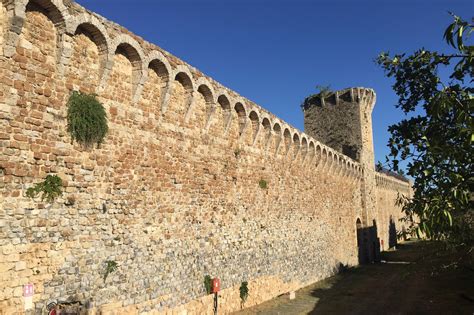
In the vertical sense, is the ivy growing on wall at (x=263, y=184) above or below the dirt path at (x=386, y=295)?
above

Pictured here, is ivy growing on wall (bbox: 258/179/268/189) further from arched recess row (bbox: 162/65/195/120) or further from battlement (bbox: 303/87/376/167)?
battlement (bbox: 303/87/376/167)

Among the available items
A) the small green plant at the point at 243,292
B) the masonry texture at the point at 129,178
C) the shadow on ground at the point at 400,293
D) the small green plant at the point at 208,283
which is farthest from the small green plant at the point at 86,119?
the shadow on ground at the point at 400,293

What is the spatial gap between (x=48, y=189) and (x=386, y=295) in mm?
13323

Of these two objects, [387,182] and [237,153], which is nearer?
[237,153]

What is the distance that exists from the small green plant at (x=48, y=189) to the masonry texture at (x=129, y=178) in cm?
11

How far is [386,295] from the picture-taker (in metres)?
15.2

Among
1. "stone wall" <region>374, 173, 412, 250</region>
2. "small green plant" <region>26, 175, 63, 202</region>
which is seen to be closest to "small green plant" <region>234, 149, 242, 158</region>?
"small green plant" <region>26, 175, 63, 202</region>

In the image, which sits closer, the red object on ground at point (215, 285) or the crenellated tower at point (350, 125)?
the red object on ground at point (215, 285)

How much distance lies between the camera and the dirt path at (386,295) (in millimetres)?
12414

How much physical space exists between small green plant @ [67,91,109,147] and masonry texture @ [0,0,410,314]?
15 cm

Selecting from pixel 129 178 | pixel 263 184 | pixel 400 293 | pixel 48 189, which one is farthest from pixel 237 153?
pixel 400 293

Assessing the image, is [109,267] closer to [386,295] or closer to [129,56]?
[129,56]

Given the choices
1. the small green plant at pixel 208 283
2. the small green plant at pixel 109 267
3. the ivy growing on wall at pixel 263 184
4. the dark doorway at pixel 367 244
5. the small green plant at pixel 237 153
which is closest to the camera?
the small green plant at pixel 109 267

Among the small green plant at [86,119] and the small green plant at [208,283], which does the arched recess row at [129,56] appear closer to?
the small green plant at [86,119]
